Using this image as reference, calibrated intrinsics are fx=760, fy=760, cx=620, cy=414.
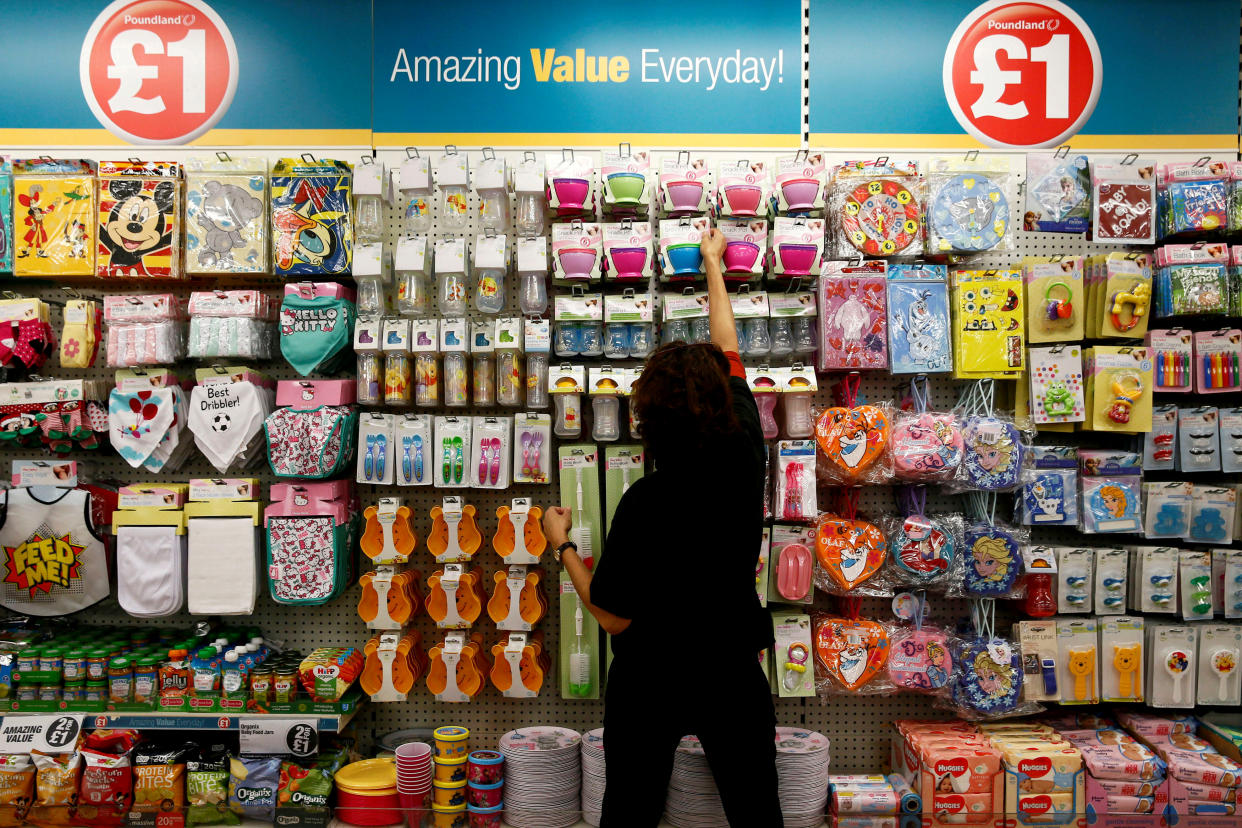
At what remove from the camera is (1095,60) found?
3.20m

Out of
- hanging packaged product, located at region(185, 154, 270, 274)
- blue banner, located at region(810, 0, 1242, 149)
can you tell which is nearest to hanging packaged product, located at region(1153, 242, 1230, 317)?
blue banner, located at region(810, 0, 1242, 149)

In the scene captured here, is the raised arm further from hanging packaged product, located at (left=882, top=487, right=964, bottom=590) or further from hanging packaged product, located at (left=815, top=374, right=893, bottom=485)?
hanging packaged product, located at (left=882, top=487, right=964, bottom=590)

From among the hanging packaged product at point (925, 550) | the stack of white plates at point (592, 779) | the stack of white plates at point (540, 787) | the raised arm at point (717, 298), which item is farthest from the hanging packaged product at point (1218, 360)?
the stack of white plates at point (540, 787)

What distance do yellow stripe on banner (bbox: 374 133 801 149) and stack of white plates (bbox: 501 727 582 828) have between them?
94.2 inches

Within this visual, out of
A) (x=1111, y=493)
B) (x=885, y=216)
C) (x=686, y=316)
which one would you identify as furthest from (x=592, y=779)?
(x=885, y=216)

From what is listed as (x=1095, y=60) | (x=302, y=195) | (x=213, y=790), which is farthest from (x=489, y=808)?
(x=1095, y=60)

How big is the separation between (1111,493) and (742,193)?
1.88 metres

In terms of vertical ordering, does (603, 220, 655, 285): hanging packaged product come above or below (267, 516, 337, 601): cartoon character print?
above

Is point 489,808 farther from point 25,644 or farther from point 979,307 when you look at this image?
point 979,307

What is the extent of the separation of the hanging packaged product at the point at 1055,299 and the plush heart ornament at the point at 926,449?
0.56m

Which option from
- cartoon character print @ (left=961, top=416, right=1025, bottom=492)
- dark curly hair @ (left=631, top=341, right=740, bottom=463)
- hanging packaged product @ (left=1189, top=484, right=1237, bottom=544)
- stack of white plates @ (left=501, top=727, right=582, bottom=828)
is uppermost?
dark curly hair @ (left=631, top=341, right=740, bottom=463)

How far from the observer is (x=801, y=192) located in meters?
2.90

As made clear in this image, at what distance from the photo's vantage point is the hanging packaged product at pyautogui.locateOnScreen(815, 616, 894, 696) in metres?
2.91

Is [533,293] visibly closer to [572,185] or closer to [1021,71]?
[572,185]
